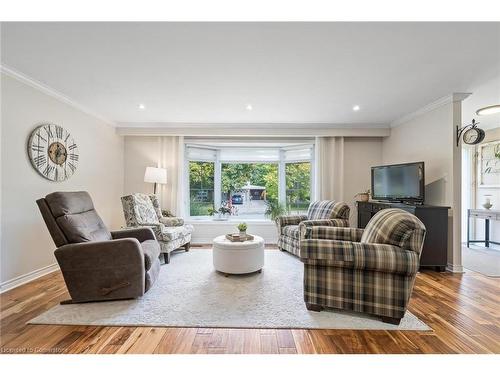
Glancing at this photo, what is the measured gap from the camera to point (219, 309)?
2170 millimetres

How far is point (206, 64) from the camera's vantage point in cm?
236

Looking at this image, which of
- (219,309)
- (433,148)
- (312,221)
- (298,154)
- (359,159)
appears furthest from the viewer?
(298,154)

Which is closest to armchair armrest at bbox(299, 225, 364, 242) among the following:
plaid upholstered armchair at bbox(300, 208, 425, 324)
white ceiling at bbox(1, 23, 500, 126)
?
plaid upholstered armchair at bbox(300, 208, 425, 324)

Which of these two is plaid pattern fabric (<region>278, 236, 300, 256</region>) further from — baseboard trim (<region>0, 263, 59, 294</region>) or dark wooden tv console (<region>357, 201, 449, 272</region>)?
baseboard trim (<region>0, 263, 59, 294</region>)

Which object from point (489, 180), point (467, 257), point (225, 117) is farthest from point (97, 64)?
point (489, 180)

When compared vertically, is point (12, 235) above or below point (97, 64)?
below

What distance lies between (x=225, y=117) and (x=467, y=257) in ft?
15.6

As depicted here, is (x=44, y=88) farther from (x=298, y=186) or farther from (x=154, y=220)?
(x=298, y=186)

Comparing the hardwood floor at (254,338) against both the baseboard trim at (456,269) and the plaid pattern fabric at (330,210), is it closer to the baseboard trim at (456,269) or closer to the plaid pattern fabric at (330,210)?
the baseboard trim at (456,269)

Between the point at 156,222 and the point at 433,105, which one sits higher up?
the point at 433,105

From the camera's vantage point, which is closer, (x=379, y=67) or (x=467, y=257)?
(x=379, y=67)

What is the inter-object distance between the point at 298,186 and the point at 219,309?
11.5 feet

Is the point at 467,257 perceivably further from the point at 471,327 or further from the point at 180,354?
the point at 180,354

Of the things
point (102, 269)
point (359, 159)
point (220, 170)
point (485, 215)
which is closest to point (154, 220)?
point (102, 269)
